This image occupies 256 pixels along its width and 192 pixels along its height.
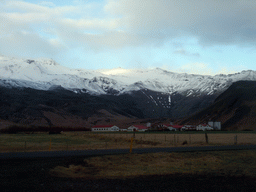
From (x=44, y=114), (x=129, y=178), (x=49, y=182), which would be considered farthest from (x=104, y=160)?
(x=44, y=114)

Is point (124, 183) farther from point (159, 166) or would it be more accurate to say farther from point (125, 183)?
point (159, 166)

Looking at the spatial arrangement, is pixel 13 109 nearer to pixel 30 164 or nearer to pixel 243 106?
pixel 243 106

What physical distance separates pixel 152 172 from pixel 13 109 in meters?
166

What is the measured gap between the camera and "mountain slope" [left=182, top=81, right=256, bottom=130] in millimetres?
132500

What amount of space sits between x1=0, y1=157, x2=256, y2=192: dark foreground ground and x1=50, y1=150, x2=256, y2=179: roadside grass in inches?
46.1

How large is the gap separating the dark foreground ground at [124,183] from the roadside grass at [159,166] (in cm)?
117

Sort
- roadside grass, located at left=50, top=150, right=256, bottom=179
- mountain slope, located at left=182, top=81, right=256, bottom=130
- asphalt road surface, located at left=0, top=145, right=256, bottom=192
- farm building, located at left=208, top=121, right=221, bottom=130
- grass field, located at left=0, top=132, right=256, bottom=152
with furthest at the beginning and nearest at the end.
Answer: farm building, located at left=208, top=121, right=221, bottom=130, mountain slope, located at left=182, top=81, right=256, bottom=130, grass field, located at left=0, top=132, right=256, bottom=152, roadside grass, located at left=50, top=150, right=256, bottom=179, asphalt road surface, located at left=0, top=145, right=256, bottom=192

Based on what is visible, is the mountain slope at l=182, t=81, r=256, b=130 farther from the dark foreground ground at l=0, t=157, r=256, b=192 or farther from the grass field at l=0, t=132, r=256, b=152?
the dark foreground ground at l=0, t=157, r=256, b=192

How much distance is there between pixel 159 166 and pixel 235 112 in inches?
5133

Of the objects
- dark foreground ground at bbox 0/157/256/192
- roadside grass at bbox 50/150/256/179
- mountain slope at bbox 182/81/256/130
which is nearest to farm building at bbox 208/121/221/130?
mountain slope at bbox 182/81/256/130

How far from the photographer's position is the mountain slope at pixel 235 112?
132500 mm

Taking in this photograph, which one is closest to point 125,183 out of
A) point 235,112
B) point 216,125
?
point 216,125

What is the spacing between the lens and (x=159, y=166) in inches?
866

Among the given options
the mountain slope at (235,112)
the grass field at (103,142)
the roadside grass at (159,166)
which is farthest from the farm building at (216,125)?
the roadside grass at (159,166)
